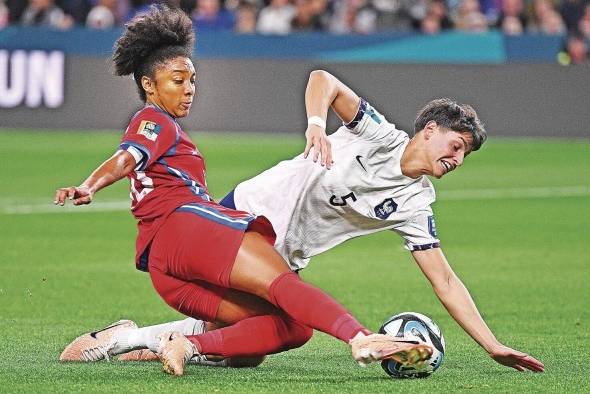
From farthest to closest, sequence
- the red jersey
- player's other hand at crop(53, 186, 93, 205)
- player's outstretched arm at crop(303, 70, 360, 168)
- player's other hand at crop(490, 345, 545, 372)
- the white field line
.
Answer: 1. the white field line
2. player's other hand at crop(490, 345, 545, 372)
3. the red jersey
4. player's outstretched arm at crop(303, 70, 360, 168)
5. player's other hand at crop(53, 186, 93, 205)

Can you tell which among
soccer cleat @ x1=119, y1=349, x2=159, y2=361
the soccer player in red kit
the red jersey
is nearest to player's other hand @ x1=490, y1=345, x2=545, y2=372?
the soccer player in red kit

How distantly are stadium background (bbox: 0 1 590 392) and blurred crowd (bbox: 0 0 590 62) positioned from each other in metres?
0.78

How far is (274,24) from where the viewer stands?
81.0 feet

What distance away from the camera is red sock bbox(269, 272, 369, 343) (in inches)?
247

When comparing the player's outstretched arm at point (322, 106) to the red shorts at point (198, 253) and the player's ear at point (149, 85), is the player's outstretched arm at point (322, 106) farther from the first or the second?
the player's ear at point (149, 85)

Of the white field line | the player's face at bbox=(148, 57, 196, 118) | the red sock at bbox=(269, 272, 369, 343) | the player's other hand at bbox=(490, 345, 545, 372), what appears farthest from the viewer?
the white field line

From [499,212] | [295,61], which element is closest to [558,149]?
[295,61]

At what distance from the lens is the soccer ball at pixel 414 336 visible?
651 centimetres

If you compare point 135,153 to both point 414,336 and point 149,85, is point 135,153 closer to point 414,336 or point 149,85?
point 149,85

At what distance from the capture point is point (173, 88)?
6.88m

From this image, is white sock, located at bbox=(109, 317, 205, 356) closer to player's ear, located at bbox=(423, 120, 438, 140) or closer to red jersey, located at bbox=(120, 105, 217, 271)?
red jersey, located at bbox=(120, 105, 217, 271)

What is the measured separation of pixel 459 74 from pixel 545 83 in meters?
1.38

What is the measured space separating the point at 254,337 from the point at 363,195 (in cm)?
93

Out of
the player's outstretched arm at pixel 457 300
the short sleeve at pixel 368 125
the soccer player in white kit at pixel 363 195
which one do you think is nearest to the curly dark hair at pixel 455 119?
the soccer player in white kit at pixel 363 195
